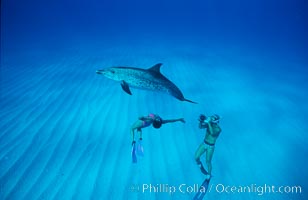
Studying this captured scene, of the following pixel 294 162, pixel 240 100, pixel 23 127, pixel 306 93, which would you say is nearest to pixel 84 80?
pixel 23 127

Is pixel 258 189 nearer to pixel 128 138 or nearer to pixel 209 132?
pixel 209 132

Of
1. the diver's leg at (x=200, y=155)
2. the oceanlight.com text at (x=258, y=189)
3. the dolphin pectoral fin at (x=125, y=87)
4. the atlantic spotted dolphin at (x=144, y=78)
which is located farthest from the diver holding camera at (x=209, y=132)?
the dolphin pectoral fin at (x=125, y=87)

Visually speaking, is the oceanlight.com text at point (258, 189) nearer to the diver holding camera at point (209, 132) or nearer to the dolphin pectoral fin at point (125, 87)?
the diver holding camera at point (209, 132)

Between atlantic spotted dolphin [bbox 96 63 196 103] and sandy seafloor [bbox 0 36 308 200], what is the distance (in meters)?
1.03

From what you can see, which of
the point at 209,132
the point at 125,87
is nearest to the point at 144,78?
the point at 125,87

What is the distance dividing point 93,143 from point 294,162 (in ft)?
17.6

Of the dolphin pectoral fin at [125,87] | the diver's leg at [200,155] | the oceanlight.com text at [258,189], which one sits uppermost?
the dolphin pectoral fin at [125,87]

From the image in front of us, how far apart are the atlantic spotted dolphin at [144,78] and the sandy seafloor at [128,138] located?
40.7 inches

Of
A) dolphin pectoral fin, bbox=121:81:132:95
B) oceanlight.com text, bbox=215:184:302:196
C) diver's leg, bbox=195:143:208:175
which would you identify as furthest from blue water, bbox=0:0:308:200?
dolphin pectoral fin, bbox=121:81:132:95

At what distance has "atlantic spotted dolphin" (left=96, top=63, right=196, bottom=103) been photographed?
5762mm

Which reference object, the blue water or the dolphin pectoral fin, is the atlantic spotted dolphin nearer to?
the dolphin pectoral fin

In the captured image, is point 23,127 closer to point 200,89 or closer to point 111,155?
point 111,155

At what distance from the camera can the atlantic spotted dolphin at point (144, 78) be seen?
576 cm

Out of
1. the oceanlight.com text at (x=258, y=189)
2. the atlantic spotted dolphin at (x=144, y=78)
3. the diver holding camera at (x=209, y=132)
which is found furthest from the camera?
the atlantic spotted dolphin at (x=144, y=78)
